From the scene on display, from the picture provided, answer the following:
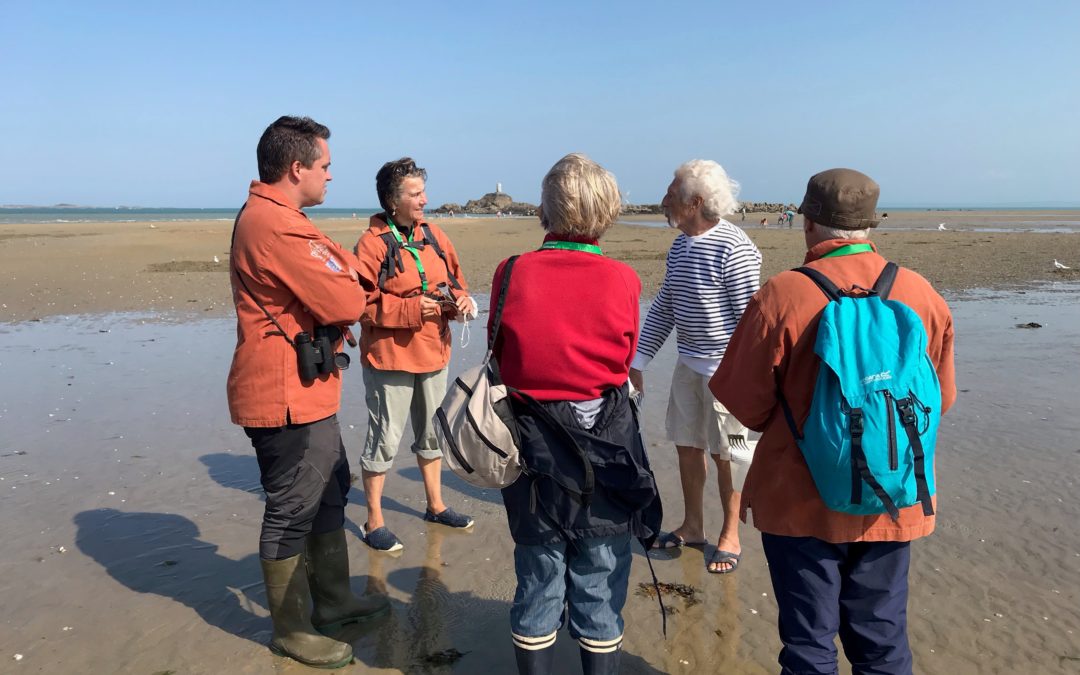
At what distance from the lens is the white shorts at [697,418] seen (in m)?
4.09

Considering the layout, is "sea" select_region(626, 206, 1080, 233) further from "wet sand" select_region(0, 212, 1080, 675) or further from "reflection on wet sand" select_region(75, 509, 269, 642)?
"reflection on wet sand" select_region(75, 509, 269, 642)

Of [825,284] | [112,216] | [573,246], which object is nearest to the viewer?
[825,284]

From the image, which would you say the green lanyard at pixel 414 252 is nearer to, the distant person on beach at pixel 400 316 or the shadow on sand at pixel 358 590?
the distant person on beach at pixel 400 316

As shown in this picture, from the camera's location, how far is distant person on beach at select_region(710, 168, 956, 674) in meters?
2.36

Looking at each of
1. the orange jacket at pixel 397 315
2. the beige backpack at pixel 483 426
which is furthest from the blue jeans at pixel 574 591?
the orange jacket at pixel 397 315

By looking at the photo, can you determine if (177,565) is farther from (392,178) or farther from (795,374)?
(795,374)

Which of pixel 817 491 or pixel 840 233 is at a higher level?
pixel 840 233

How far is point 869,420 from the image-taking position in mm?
2178

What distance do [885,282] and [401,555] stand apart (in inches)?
123

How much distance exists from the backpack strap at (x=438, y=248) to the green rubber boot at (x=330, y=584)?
165cm

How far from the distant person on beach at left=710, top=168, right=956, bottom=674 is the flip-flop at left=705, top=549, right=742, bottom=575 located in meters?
1.62

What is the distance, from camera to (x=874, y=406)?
2180mm

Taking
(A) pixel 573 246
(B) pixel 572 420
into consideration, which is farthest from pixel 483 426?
(A) pixel 573 246

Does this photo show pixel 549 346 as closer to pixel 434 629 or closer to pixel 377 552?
pixel 434 629
